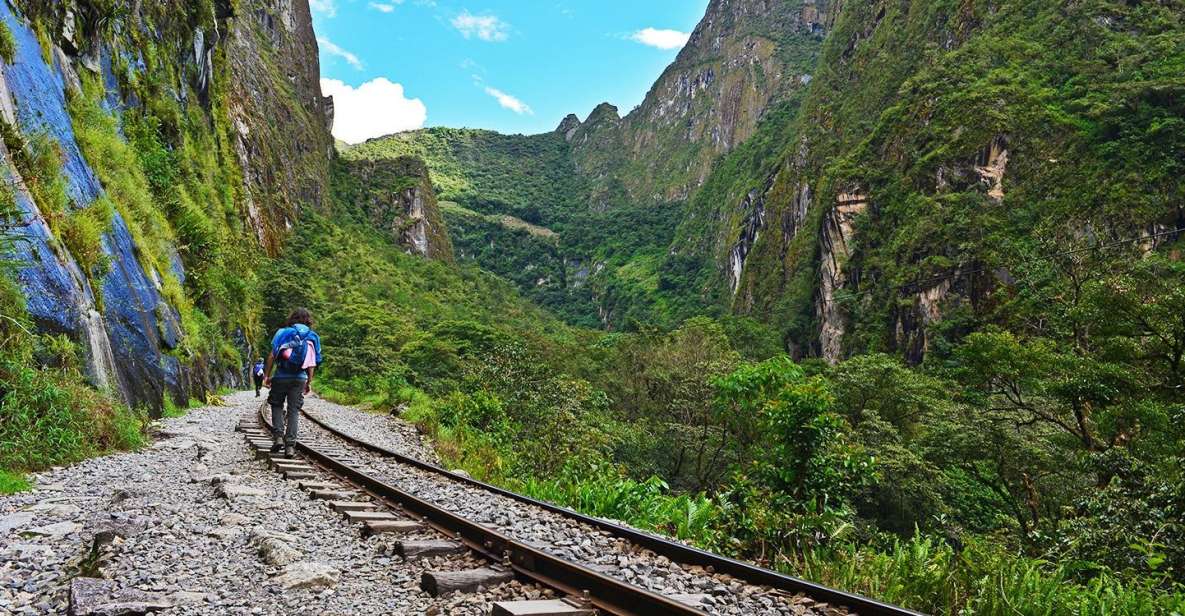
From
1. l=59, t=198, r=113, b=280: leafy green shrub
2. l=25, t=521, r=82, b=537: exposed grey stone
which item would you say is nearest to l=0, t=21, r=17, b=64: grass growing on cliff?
l=59, t=198, r=113, b=280: leafy green shrub

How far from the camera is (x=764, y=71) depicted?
606ft

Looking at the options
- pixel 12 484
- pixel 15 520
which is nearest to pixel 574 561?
pixel 15 520

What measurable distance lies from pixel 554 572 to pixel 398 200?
102550 millimetres

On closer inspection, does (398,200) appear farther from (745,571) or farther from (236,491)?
(745,571)

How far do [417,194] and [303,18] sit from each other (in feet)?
93.6

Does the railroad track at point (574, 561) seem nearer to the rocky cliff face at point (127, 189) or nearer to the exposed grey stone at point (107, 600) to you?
the exposed grey stone at point (107, 600)

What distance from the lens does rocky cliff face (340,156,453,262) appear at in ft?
316

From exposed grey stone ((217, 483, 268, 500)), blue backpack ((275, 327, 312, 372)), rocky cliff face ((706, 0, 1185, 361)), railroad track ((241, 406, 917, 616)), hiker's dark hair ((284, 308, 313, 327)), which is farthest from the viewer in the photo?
rocky cliff face ((706, 0, 1185, 361))

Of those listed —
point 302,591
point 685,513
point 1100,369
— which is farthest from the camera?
point 1100,369

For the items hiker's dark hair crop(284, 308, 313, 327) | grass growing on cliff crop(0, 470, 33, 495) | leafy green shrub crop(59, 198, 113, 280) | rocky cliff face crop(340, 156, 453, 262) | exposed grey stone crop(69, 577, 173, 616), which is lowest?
grass growing on cliff crop(0, 470, 33, 495)

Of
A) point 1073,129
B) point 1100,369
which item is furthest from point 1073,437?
point 1073,129

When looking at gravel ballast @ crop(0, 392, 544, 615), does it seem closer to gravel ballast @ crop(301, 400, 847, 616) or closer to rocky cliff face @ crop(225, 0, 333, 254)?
gravel ballast @ crop(301, 400, 847, 616)

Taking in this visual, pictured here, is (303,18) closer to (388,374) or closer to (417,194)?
(417,194)

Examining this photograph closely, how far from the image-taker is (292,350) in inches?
293
